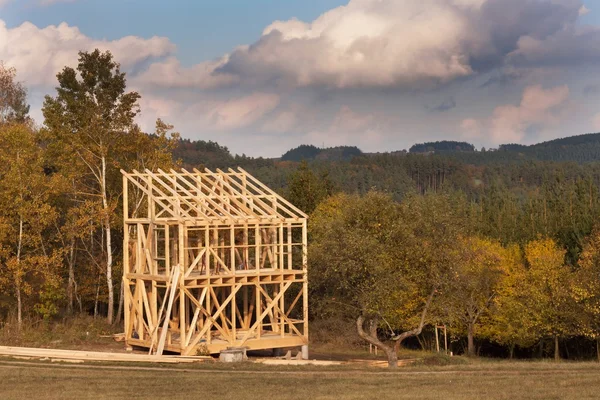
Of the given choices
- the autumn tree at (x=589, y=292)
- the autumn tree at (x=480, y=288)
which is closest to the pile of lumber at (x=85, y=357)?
the autumn tree at (x=589, y=292)

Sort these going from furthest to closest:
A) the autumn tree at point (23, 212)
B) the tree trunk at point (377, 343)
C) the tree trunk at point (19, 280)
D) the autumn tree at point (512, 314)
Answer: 1. the autumn tree at point (512, 314)
2. the autumn tree at point (23, 212)
3. the tree trunk at point (19, 280)
4. the tree trunk at point (377, 343)

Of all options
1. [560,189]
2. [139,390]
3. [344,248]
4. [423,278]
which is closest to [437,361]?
[423,278]

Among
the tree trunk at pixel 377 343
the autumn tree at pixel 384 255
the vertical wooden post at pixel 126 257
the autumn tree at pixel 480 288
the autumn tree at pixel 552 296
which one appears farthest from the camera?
the autumn tree at pixel 480 288

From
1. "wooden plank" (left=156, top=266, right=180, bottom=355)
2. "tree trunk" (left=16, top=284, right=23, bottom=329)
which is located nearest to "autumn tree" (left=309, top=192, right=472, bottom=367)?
"wooden plank" (left=156, top=266, right=180, bottom=355)

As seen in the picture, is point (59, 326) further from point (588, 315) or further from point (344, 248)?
point (588, 315)

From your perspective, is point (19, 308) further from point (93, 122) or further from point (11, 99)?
point (11, 99)

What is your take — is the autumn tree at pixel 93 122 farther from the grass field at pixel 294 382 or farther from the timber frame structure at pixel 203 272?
the grass field at pixel 294 382

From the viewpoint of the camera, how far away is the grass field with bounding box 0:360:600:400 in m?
20.4

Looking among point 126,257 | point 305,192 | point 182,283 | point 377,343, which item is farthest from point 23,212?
point 305,192

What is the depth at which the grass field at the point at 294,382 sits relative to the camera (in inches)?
804

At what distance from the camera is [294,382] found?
22.7 metres

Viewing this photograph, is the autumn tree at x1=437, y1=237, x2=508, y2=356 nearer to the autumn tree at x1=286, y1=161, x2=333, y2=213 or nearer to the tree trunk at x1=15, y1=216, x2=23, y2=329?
the autumn tree at x1=286, y1=161, x2=333, y2=213

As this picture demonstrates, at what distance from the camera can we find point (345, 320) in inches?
1644

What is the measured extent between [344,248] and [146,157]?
616 inches
